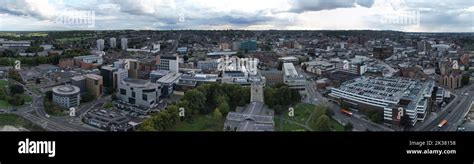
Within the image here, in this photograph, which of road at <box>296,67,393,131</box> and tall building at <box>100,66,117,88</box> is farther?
tall building at <box>100,66,117,88</box>

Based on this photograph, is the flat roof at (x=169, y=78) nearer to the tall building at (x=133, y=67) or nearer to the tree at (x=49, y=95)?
the tall building at (x=133, y=67)

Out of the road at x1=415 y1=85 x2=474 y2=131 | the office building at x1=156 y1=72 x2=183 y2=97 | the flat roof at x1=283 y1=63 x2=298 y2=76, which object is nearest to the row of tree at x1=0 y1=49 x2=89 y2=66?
the office building at x1=156 y1=72 x2=183 y2=97

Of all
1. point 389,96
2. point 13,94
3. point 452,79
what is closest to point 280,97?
point 389,96

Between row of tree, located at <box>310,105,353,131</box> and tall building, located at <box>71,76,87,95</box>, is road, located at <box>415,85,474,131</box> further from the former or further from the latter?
tall building, located at <box>71,76,87,95</box>

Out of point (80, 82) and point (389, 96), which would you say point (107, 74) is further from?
point (389, 96)

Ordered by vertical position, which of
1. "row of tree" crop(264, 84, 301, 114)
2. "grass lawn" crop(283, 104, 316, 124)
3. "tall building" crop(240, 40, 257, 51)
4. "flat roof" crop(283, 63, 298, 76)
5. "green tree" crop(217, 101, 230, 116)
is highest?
"tall building" crop(240, 40, 257, 51)

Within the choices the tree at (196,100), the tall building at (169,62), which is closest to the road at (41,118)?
the tree at (196,100)

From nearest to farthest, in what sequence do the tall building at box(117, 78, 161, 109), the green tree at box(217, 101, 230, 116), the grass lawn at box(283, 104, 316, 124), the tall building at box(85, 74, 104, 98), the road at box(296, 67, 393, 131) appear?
the road at box(296, 67, 393, 131), the grass lawn at box(283, 104, 316, 124), the green tree at box(217, 101, 230, 116), the tall building at box(117, 78, 161, 109), the tall building at box(85, 74, 104, 98)
